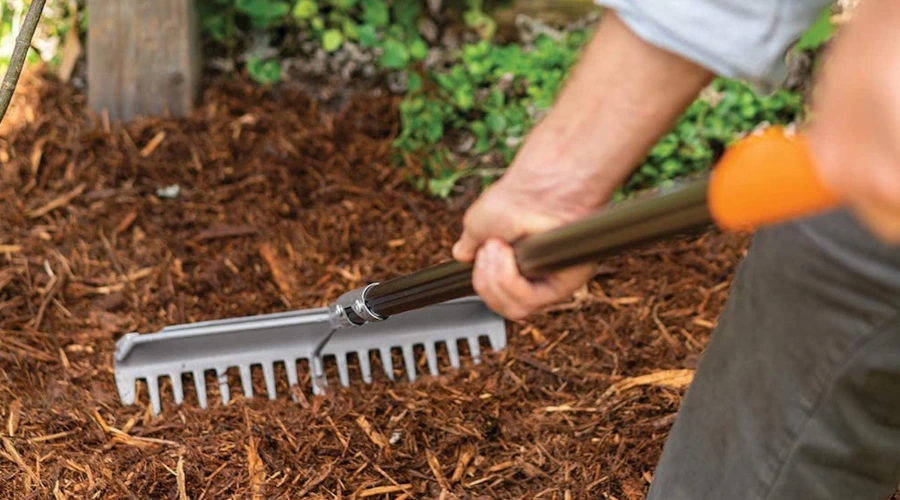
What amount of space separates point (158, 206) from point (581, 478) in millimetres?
1248

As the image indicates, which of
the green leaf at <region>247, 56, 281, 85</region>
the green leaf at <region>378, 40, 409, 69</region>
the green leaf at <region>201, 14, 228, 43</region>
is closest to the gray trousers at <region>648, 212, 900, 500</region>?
the green leaf at <region>378, 40, 409, 69</region>

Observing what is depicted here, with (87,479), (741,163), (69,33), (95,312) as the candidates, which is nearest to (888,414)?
(741,163)

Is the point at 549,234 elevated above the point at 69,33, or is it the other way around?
the point at 549,234

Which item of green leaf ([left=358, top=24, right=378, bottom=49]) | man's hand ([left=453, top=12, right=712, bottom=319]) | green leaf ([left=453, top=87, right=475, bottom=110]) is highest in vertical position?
man's hand ([left=453, top=12, right=712, bottom=319])

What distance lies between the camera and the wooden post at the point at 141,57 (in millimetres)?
2447

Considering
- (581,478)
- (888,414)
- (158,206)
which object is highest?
(888,414)

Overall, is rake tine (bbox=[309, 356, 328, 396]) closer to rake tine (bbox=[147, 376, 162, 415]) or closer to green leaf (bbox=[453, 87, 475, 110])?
rake tine (bbox=[147, 376, 162, 415])

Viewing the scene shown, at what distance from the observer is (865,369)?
3.09 feet

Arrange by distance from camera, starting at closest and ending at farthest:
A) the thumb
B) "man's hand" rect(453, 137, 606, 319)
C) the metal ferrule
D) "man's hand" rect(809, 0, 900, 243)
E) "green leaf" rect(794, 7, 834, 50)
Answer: "man's hand" rect(809, 0, 900, 243) < "man's hand" rect(453, 137, 606, 319) < the thumb < the metal ferrule < "green leaf" rect(794, 7, 834, 50)

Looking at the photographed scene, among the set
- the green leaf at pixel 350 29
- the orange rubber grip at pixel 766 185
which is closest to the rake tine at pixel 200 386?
the green leaf at pixel 350 29

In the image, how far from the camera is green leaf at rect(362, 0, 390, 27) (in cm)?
258

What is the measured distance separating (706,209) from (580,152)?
0.93ft

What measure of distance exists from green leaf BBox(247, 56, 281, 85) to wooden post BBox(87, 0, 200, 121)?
0.53ft

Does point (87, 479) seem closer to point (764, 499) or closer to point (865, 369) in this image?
point (764, 499)
